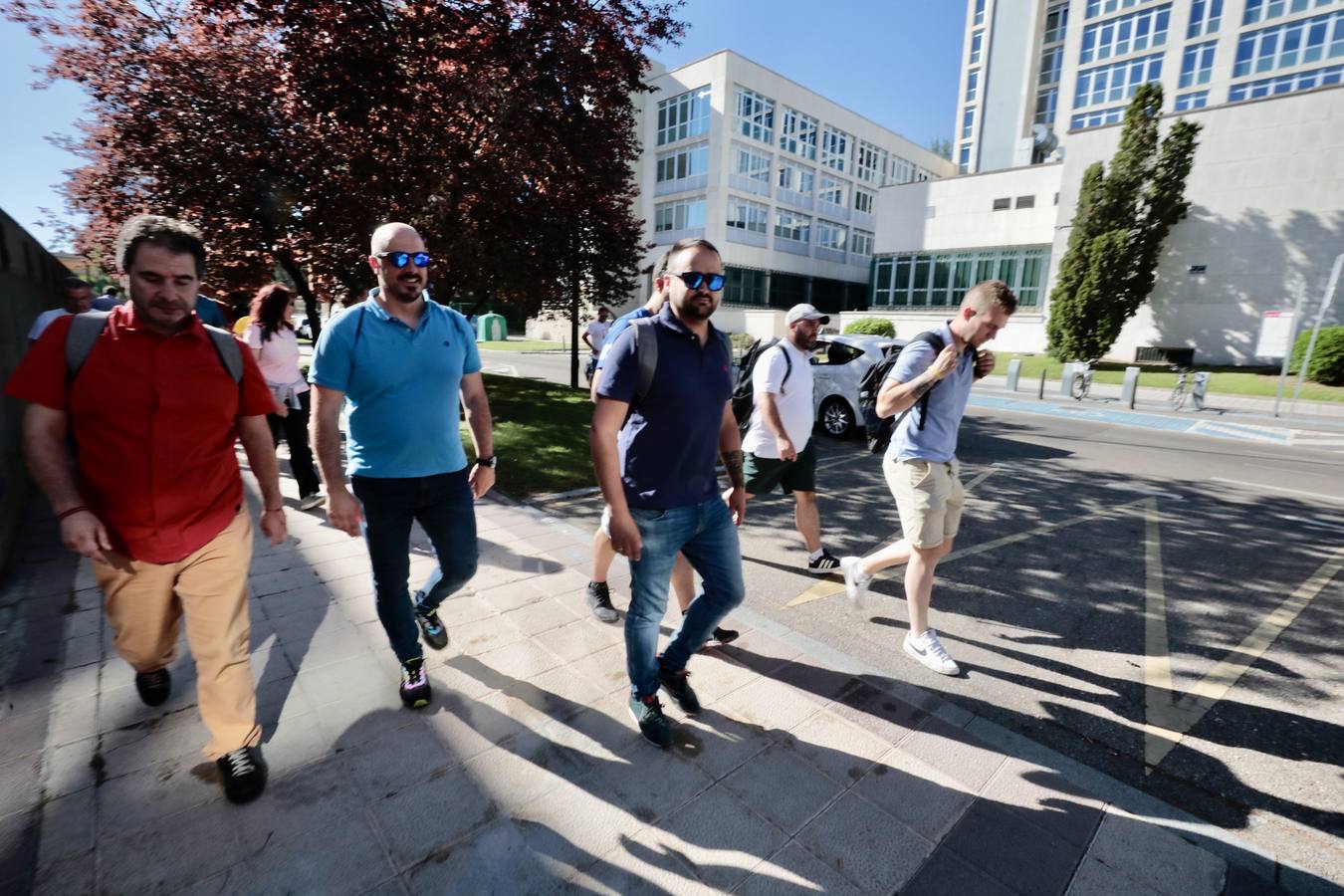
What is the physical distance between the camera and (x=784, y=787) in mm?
2518

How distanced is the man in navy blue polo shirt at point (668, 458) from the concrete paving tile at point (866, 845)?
730 millimetres

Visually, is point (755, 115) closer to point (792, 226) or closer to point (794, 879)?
point (792, 226)

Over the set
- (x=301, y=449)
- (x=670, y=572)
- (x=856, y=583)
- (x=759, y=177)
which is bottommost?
(x=856, y=583)

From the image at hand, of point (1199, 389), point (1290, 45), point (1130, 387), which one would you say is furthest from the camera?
point (1290, 45)

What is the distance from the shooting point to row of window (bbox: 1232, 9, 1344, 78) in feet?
104

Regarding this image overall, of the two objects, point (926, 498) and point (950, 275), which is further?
point (950, 275)

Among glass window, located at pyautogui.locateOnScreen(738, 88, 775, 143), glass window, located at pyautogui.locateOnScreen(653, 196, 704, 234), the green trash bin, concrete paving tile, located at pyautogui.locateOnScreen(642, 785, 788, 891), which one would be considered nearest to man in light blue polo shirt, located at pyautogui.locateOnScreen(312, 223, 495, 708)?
concrete paving tile, located at pyautogui.locateOnScreen(642, 785, 788, 891)

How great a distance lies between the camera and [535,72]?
26.3ft

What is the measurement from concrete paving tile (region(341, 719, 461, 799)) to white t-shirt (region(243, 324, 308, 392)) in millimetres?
3926

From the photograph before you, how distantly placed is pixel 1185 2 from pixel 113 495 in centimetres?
5054

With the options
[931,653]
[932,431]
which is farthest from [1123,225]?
[931,653]

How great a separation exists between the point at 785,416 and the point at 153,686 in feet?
12.4

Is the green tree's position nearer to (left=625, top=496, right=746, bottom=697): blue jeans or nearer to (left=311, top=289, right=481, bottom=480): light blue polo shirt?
(left=625, top=496, right=746, bottom=697): blue jeans

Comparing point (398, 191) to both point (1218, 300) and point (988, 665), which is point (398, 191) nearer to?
point (988, 665)
